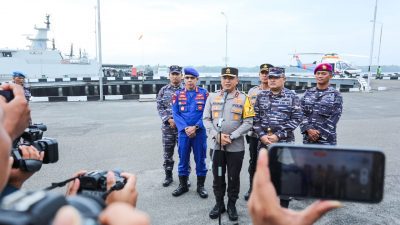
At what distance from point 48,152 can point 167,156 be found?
3082 millimetres

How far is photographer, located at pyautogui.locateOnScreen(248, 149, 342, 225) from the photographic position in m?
0.97

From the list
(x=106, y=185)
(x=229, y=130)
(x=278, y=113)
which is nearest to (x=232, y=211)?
(x=229, y=130)

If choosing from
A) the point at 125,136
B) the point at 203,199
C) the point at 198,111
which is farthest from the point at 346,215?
the point at 125,136

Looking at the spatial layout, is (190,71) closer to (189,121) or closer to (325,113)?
(189,121)

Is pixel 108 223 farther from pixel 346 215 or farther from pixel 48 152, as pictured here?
pixel 346 215

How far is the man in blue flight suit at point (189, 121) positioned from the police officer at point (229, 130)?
0.50 m

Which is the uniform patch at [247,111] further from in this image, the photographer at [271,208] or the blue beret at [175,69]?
the photographer at [271,208]

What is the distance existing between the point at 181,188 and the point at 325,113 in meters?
2.32

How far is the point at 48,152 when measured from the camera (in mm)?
2166

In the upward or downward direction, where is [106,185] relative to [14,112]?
downward

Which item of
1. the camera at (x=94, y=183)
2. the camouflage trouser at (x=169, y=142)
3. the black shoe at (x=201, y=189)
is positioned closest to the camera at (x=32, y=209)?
the camera at (x=94, y=183)

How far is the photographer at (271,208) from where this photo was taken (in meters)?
0.97

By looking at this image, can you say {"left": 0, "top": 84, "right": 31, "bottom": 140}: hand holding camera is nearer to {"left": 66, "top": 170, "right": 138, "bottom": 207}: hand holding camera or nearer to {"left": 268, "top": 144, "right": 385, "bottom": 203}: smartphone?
{"left": 66, "top": 170, "right": 138, "bottom": 207}: hand holding camera

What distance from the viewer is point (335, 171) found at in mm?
1089
